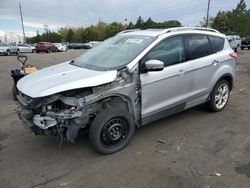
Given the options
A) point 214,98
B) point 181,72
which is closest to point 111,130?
point 181,72

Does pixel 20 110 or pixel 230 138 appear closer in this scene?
pixel 20 110

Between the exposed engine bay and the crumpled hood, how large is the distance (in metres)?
0.10

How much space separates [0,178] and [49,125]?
939mm

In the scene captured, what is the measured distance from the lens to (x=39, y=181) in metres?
3.33

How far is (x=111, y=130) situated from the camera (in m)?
3.88

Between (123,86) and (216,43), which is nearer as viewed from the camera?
(123,86)

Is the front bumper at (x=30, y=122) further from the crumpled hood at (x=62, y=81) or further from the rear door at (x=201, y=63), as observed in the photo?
the rear door at (x=201, y=63)

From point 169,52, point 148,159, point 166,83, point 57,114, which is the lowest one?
point 148,159

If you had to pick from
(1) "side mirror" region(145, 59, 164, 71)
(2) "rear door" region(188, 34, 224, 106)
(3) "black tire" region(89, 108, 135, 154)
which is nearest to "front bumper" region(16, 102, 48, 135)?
(3) "black tire" region(89, 108, 135, 154)

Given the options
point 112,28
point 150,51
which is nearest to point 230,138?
point 150,51

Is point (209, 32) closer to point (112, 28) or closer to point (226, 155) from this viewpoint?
point (226, 155)

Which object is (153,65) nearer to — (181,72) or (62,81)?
(181,72)

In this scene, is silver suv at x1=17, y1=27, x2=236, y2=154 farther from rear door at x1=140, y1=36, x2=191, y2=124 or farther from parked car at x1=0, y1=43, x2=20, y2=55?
parked car at x1=0, y1=43, x2=20, y2=55

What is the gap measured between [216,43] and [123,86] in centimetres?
261
